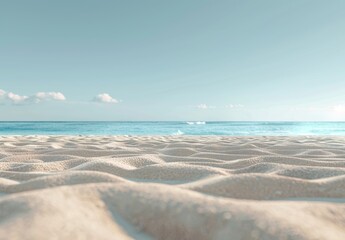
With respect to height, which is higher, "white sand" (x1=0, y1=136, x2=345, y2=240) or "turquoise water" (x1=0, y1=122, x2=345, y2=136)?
"white sand" (x1=0, y1=136, x2=345, y2=240)

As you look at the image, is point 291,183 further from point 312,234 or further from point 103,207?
point 103,207

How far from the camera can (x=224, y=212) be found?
765 millimetres

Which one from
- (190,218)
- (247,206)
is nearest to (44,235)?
(190,218)

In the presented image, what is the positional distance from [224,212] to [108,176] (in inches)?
20.8

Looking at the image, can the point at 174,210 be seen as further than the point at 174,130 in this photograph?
No

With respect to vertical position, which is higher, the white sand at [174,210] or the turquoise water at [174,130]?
the white sand at [174,210]

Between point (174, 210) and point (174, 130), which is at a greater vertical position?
point (174, 210)

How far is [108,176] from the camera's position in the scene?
1133 millimetres

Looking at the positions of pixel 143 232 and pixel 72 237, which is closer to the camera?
pixel 72 237

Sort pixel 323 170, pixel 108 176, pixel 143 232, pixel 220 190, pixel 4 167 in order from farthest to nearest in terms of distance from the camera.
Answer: pixel 4 167, pixel 323 170, pixel 108 176, pixel 220 190, pixel 143 232

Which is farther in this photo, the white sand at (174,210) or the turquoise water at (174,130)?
the turquoise water at (174,130)

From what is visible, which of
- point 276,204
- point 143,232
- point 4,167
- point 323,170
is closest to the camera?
point 143,232

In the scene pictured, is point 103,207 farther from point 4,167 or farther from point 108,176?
point 4,167

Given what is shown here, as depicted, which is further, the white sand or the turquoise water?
the turquoise water
